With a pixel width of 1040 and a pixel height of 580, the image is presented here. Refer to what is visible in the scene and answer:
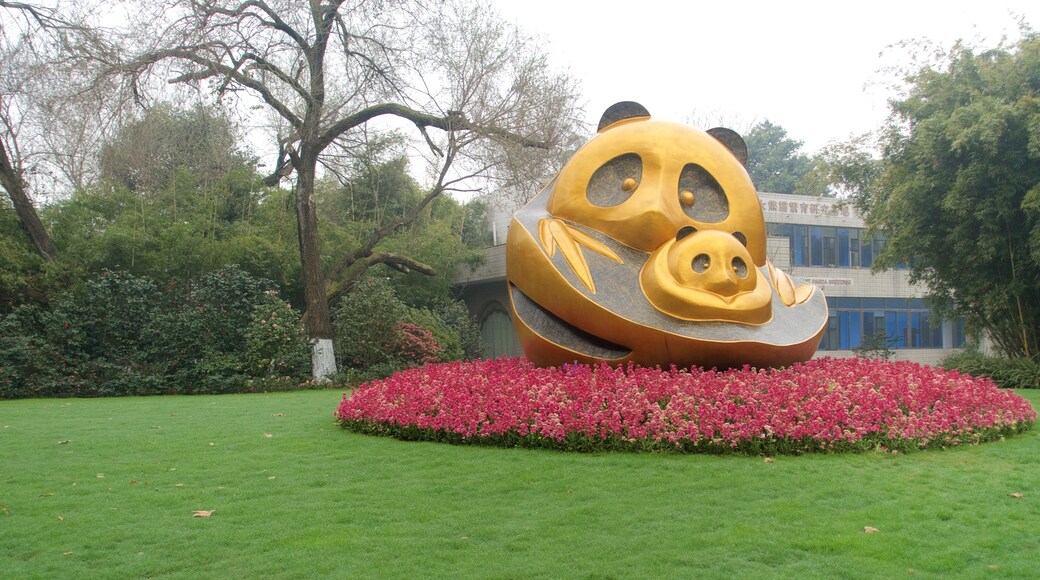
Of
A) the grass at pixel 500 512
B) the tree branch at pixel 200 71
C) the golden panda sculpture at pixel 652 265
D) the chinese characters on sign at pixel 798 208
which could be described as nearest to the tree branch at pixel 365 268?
the tree branch at pixel 200 71

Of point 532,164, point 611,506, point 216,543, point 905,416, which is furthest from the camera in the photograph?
point 532,164

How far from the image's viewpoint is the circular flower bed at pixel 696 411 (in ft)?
25.2

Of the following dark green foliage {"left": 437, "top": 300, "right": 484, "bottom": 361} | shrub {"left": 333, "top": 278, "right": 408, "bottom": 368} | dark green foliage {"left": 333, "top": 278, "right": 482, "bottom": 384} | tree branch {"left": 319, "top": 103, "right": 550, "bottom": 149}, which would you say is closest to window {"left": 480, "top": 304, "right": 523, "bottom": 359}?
dark green foliage {"left": 437, "top": 300, "right": 484, "bottom": 361}

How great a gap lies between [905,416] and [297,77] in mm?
13859

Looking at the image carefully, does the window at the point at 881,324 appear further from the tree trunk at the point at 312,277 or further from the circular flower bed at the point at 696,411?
the circular flower bed at the point at 696,411

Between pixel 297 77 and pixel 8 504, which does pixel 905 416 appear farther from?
pixel 297 77

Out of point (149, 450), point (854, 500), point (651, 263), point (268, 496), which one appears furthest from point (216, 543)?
point (651, 263)

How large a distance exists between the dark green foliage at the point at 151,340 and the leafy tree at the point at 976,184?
13784 mm

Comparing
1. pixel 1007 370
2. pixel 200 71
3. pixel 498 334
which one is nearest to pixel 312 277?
pixel 200 71

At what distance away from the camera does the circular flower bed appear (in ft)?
25.2

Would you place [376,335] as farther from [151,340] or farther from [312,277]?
[151,340]

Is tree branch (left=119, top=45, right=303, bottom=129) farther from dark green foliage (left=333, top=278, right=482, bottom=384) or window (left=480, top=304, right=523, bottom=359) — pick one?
window (left=480, top=304, right=523, bottom=359)

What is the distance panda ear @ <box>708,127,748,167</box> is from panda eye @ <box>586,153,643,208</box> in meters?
1.52

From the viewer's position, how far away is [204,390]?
17.1 metres
